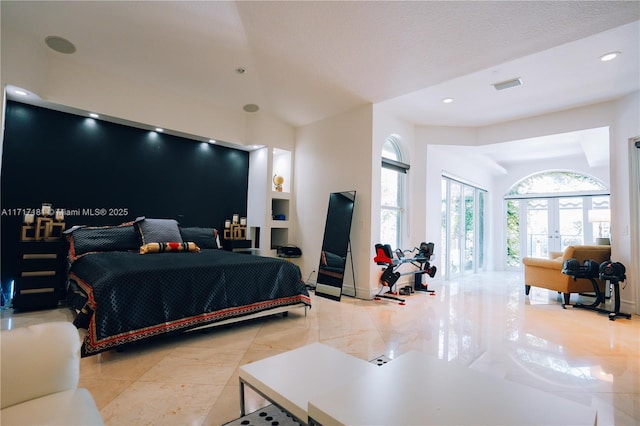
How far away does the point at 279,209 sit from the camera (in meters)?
6.26

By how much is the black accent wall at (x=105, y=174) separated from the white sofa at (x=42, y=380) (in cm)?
385

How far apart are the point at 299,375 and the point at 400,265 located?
3955 millimetres

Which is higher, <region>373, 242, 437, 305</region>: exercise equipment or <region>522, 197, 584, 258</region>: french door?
<region>522, 197, 584, 258</region>: french door

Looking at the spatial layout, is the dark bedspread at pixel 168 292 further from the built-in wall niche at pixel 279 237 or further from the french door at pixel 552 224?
the french door at pixel 552 224

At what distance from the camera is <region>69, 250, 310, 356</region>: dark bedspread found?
8.18 feet

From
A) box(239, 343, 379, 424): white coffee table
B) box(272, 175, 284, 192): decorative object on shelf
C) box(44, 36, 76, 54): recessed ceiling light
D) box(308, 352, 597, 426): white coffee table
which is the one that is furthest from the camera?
box(272, 175, 284, 192): decorative object on shelf

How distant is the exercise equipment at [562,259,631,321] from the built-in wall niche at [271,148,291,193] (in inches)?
185

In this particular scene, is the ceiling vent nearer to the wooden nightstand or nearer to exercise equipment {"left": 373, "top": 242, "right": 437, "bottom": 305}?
exercise equipment {"left": 373, "top": 242, "right": 437, "bottom": 305}

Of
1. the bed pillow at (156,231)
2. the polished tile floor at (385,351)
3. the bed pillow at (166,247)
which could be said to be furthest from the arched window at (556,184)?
the bed pillow at (156,231)

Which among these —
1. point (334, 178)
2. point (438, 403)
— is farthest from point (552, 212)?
point (438, 403)

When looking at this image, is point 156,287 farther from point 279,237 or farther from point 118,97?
point 279,237

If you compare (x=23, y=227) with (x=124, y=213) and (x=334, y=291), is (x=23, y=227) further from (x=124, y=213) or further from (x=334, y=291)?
(x=334, y=291)

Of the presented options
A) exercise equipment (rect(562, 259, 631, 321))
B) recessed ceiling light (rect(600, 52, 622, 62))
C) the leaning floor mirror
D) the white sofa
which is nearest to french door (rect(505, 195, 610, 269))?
exercise equipment (rect(562, 259, 631, 321))

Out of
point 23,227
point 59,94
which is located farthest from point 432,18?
point 23,227
